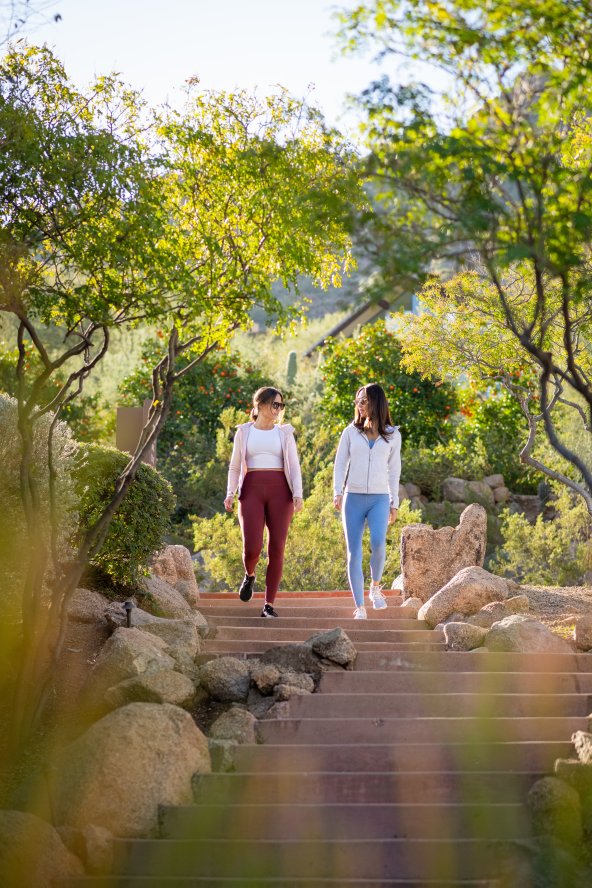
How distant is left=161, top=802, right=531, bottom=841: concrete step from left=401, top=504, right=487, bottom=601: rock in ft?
12.8

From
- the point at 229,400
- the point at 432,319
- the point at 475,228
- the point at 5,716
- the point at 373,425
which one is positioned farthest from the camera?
the point at 229,400

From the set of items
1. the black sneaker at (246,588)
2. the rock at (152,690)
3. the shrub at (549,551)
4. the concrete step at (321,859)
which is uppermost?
the shrub at (549,551)

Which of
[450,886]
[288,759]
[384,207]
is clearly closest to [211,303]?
[384,207]

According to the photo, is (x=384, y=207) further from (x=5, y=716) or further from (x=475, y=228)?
(x=5, y=716)

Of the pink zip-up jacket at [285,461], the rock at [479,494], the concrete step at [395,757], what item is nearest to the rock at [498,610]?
the pink zip-up jacket at [285,461]

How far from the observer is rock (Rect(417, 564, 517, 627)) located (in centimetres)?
882

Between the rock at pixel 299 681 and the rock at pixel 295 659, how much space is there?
101 mm

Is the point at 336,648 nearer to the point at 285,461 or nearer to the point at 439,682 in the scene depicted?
the point at 439,682

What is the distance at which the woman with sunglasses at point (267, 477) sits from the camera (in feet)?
28.6

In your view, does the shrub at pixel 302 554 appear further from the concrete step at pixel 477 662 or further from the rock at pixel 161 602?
the concrete step at pixel 477 662

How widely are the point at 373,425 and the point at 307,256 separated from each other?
1609 millimetres

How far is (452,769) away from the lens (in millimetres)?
6316

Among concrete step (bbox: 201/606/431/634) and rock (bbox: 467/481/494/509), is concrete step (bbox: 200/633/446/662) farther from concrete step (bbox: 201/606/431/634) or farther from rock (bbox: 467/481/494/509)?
rock (bbox: 467/481/494/509)

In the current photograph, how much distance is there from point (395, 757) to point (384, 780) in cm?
26
